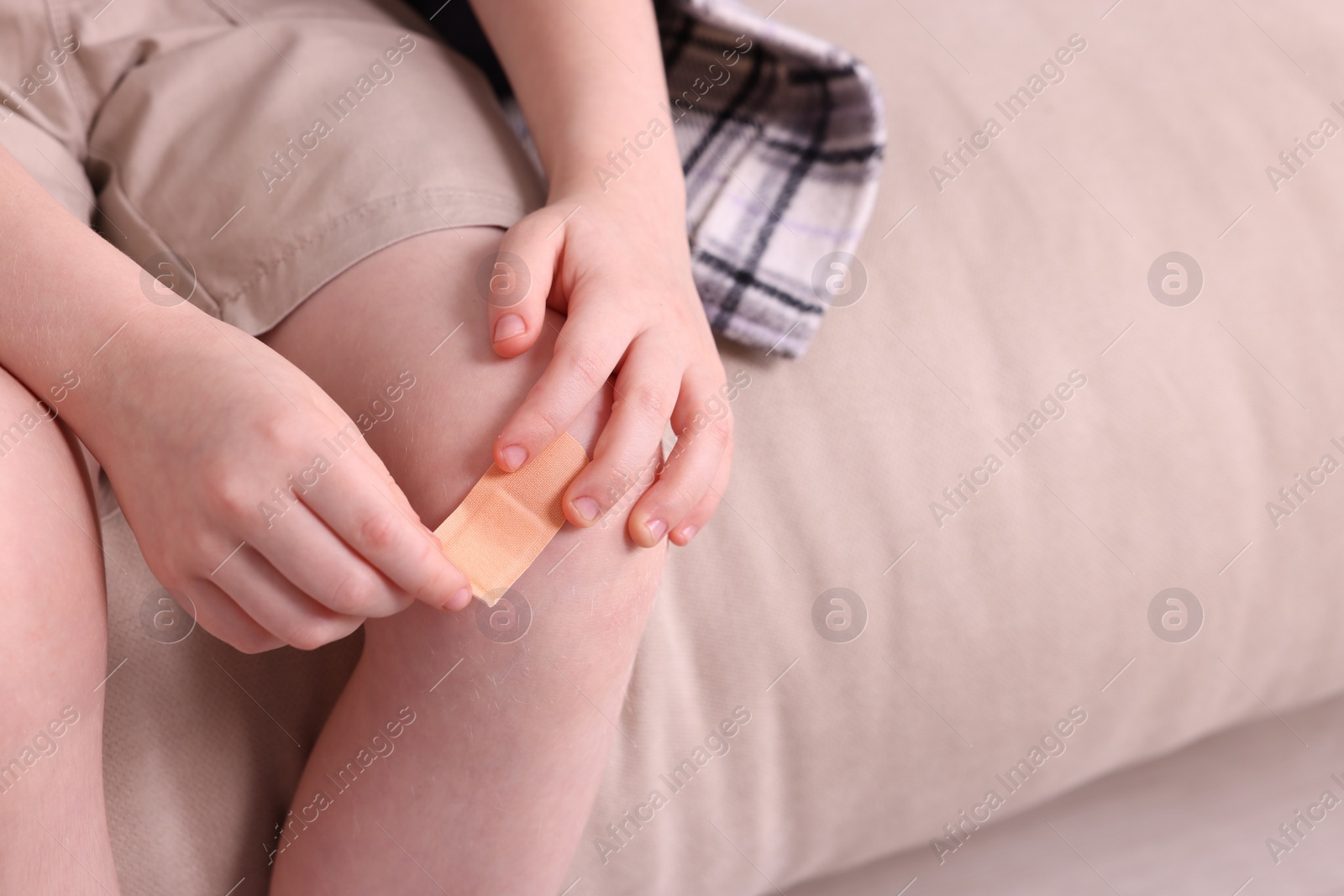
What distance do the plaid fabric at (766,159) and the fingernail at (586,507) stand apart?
9.5 inches

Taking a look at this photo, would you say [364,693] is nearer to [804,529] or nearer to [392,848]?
[392,848]

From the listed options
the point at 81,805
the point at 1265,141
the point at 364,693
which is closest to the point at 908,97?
the point at 1265,141

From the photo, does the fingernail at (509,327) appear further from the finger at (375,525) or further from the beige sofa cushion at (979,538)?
the beige sofa cushion at (979,538)

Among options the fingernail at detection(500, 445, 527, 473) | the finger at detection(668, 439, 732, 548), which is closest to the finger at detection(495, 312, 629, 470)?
the fingernail at detection(500, 445, 527, 473)

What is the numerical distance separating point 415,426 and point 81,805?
0.26 m

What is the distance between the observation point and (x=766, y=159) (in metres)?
0.77

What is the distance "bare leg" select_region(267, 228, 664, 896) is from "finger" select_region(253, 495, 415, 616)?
2.4 inches

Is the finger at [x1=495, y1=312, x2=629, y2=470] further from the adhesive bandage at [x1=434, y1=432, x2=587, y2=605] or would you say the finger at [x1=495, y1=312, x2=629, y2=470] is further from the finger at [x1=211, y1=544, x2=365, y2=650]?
the finger at [x1=211, y1=544, x2=365, y2=650]

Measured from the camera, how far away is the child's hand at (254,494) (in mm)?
453


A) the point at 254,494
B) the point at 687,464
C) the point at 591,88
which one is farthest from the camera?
the point at 591,88

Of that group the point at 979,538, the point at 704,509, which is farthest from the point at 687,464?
the point at 979,538

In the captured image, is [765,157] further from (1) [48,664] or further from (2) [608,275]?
(1) [48,664]

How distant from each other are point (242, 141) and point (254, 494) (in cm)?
29

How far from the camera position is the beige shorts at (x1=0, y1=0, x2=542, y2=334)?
59 cm
